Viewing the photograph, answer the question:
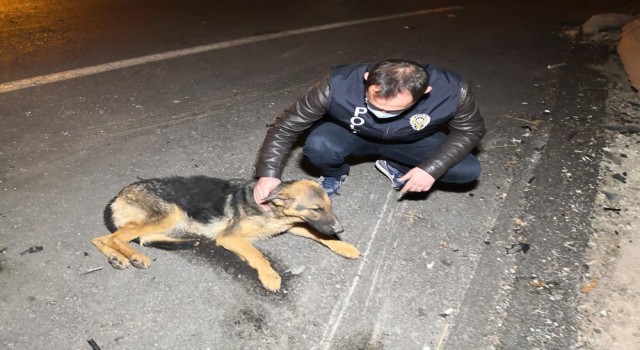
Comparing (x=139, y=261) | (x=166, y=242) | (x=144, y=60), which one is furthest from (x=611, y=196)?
(x=144, y=60)

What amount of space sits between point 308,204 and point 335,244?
552 millimetres

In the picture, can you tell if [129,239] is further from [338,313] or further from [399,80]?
[399,80]

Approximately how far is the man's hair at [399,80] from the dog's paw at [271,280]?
1.56 m

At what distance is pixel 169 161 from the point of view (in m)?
4.96

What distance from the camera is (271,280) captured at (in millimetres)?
3533

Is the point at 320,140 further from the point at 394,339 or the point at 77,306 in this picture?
the point at 77,306

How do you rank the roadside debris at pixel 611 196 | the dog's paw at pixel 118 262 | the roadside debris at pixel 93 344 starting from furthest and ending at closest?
1. the roadside debris at pixel 611 196
2. the dog's paw at pixel 118 262
3. the roadside debris at pixel 93 344

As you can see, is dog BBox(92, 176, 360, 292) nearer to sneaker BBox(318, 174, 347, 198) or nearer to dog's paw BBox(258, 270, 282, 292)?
dog's paw BBox(258, 270, 282, 292)

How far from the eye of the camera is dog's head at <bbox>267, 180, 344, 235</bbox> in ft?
11.6

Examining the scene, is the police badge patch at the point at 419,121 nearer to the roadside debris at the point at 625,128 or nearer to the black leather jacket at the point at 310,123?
the black leather jacket at the point at 310,123

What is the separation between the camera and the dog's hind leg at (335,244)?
385 cm

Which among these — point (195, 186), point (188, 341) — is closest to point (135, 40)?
point (195, 186)

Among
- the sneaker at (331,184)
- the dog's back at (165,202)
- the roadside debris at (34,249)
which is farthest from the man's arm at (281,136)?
the roadside debris at (34,249)

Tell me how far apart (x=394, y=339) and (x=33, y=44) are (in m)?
7.51
